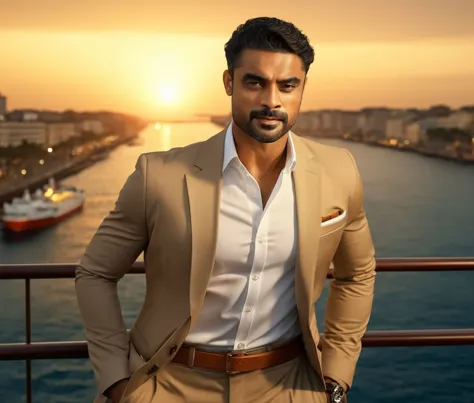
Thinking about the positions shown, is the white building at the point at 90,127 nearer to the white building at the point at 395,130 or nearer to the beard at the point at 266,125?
the white building at the point at 395,130

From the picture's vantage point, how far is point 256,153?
1578 millimetres

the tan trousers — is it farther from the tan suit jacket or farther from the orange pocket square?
the orange pocket square

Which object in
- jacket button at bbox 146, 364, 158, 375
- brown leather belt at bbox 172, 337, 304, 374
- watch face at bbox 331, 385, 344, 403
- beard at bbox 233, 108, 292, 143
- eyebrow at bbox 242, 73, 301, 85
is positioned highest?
eyebrow at bbox 242, 73, 301, 85

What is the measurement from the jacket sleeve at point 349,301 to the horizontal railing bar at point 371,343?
574 mm

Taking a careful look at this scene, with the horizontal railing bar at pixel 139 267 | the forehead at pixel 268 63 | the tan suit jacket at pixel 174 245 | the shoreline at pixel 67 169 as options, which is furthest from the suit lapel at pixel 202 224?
the shoreline at pixel 67 169

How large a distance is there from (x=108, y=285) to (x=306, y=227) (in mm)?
431

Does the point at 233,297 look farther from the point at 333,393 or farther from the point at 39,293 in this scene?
the point at 39,293

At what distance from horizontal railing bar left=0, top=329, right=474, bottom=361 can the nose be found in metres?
1.02

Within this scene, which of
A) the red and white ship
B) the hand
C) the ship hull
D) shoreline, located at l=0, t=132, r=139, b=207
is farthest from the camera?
shoreline, located at l=0, t=132, r=139, b=207

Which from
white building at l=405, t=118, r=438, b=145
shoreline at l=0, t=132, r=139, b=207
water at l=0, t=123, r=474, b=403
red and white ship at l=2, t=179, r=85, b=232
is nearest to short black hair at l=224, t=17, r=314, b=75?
water at l=0, t=123, r=474, b=403

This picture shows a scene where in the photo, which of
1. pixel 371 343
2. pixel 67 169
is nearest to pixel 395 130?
pixel 67 169

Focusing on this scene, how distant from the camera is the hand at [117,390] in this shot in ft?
5.23

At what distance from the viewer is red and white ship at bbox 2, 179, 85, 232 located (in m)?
67.6

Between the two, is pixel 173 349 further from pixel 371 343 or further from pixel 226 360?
pixel 371 343
